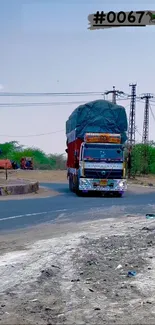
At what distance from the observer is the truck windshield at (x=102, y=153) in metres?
27.9

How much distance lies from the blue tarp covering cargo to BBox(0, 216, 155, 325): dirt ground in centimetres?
1650

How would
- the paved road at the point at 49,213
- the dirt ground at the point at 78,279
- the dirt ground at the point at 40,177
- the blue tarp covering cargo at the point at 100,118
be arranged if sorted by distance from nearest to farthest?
the dirt ground at the point at 78,279
the paved road at the point at 49,213
the blue tarp covering cargo at the point at 100,118
the dirt ground at the point at 40,177

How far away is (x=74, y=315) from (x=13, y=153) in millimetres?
97130

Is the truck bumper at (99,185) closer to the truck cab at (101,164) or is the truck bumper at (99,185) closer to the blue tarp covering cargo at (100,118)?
the truck cab at (101,164)

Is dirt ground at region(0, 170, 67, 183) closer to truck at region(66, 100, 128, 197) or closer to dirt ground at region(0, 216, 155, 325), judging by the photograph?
truck at region(66, 100, 128, 197)

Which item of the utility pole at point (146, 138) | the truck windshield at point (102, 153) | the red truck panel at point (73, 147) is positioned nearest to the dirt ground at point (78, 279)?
the truck windshield at point (102, 153)

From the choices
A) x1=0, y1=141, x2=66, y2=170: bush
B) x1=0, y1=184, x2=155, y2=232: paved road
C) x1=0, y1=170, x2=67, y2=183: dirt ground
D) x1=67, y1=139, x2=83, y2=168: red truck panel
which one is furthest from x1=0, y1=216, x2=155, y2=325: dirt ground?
x1=0, y1=141, x2=66, y2=170: bush

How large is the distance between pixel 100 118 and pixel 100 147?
1.85 m

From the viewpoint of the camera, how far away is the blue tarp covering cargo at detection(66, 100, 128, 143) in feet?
94.6

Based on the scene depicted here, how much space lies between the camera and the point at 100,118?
29031mm

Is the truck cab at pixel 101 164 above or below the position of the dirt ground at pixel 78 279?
above

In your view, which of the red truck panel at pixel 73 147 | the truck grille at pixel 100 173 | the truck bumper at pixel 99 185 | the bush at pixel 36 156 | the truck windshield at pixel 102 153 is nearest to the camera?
the truck windshield at pixel 102 153

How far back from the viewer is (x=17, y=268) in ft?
27.1

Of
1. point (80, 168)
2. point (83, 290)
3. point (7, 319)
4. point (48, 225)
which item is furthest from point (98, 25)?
point (80, 168)
